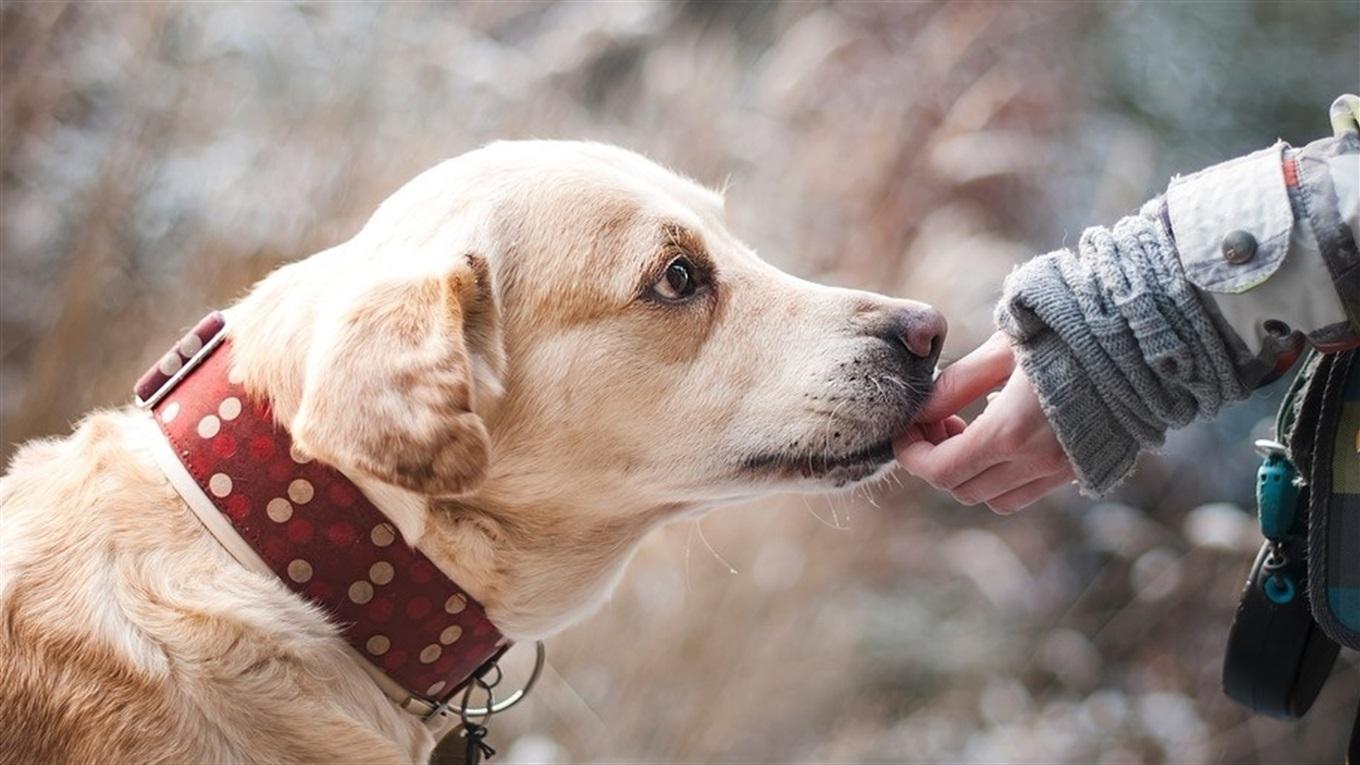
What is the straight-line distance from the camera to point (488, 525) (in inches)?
69.4

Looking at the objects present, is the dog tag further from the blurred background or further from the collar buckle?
the blurred background

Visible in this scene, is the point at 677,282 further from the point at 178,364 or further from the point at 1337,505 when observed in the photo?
the point at 1337,505

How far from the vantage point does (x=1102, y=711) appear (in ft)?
11.2

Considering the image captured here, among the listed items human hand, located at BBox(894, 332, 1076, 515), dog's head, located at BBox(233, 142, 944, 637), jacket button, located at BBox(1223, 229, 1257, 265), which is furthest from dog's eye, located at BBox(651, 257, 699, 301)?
jacket button, located at BBox(1223, 229, 1257, 265)

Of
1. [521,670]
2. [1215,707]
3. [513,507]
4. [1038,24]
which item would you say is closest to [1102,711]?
[1215,707]

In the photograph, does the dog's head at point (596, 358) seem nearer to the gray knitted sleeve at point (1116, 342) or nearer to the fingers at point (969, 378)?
the fingers at point (969, 378)

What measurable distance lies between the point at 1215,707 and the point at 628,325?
7.52 ft

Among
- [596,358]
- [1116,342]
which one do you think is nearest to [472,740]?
[596,358]

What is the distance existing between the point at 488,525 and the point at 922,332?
0.70 metres

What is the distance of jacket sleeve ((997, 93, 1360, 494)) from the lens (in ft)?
4.91

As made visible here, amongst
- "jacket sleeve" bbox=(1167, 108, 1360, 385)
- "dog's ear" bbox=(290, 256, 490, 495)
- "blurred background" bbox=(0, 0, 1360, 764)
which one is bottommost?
"blurred background" bbox=(0, 0, 1360, 764)

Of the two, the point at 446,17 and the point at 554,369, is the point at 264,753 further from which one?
the point at 446,17

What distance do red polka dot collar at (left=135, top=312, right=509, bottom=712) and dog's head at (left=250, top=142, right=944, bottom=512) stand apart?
0.17 metres

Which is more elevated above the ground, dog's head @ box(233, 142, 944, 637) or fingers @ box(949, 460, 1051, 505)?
dog's head @ box(233, 142, 944, 637)
